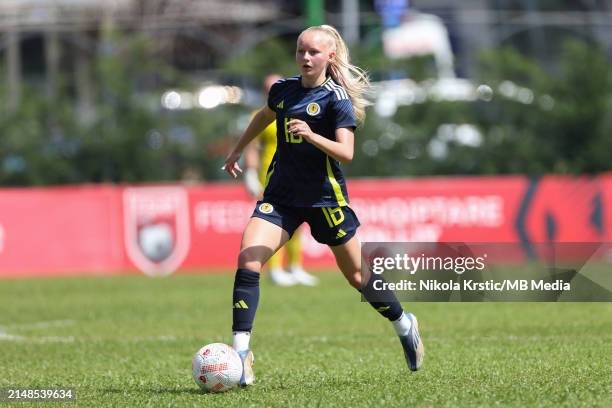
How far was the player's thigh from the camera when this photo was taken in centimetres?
661

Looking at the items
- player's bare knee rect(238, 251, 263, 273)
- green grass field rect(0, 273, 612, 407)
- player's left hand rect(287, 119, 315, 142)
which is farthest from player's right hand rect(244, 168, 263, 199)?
player's left hand rect(287, 119, 315, 142)

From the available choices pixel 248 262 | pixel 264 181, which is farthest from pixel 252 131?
pixel 264 181

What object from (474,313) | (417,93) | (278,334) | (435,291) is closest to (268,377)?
(435,291)

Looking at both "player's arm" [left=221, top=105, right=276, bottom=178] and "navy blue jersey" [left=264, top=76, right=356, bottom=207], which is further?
"player's arm" [left=221, top=105, right=276, bottom=178]

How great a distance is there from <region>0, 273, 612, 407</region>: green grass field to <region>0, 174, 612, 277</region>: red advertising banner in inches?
157

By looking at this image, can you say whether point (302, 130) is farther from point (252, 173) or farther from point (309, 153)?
point (252, 173)

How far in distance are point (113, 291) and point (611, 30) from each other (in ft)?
74.9

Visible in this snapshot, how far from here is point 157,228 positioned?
18.2 metres

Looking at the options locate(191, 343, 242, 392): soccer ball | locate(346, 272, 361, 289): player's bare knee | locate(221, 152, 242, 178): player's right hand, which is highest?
locate(221, 152, 242, 178): player's right hand

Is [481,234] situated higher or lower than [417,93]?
lower

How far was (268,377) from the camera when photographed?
7.13 m

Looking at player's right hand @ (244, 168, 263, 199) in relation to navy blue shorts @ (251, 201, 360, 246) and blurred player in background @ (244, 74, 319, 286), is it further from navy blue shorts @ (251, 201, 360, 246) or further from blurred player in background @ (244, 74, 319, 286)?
navy blue shorts @ (251, 201, 360, 246)

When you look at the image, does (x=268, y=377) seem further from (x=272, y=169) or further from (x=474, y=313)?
(x=474, y=313)

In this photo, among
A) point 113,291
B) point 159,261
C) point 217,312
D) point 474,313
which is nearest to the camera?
point 474,313
